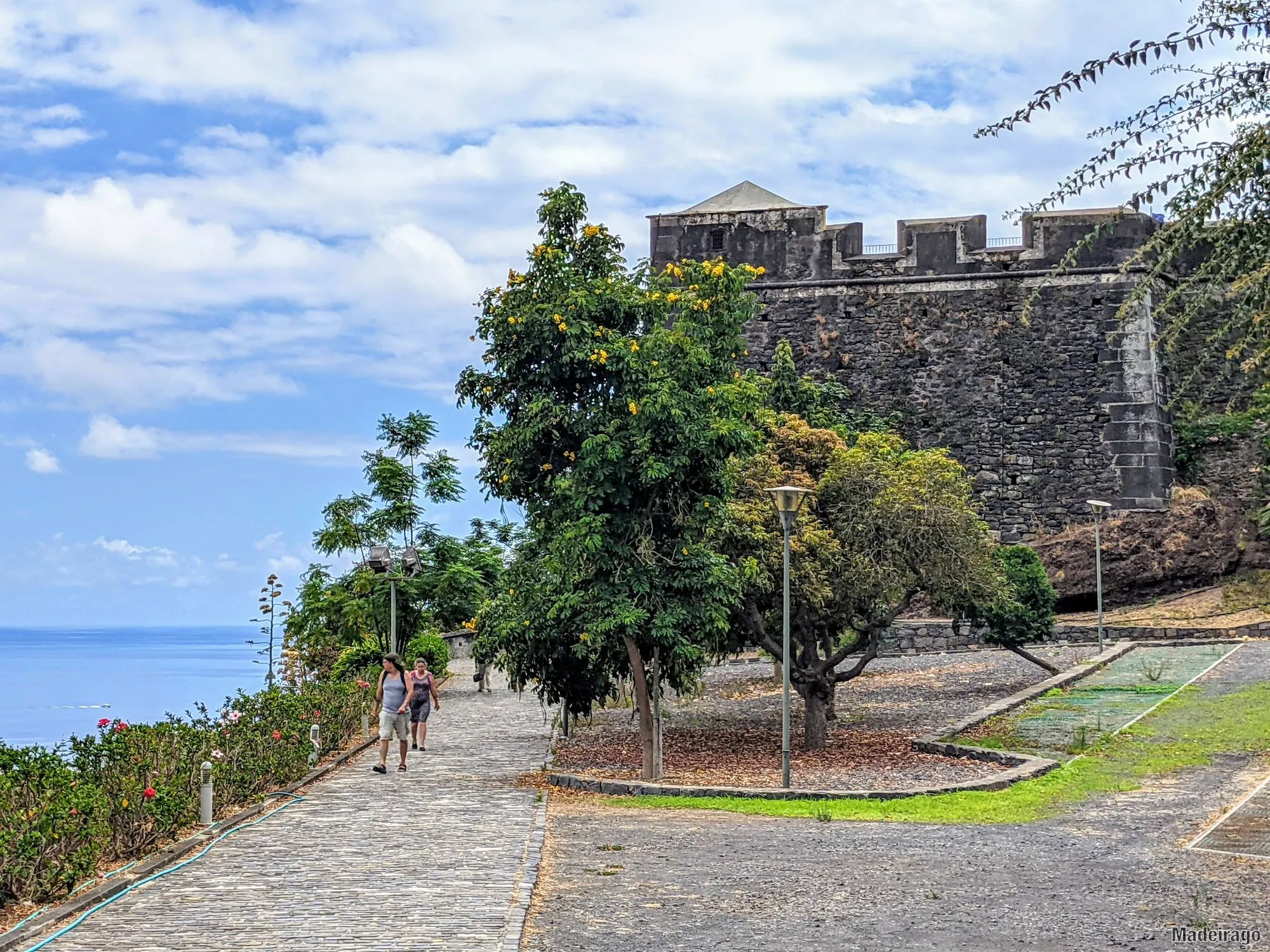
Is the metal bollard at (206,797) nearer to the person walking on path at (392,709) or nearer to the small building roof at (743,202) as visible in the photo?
the person walking on path at (392,709)

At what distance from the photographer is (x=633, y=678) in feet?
50.8

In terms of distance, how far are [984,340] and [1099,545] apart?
5.89m

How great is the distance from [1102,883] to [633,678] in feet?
23.0

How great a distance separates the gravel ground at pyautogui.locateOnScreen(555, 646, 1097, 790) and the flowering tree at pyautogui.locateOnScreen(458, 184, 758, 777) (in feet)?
6.06

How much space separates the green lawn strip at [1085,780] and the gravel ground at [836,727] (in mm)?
932

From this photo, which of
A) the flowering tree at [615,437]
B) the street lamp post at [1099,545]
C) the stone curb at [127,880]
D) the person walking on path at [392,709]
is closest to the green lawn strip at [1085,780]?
the flowering tree at [615,437]

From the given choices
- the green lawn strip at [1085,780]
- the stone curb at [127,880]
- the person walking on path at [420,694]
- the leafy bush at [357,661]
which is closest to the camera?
the stone curb at [127,880]

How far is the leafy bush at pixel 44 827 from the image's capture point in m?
8.48

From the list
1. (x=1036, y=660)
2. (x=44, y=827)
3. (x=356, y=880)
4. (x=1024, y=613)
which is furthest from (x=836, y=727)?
(x=44, y=827)

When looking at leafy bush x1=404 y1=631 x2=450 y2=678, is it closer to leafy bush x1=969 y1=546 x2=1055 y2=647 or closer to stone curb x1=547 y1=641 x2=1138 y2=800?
leafy bush x1=969 y1=546 x2=1055 y2=647

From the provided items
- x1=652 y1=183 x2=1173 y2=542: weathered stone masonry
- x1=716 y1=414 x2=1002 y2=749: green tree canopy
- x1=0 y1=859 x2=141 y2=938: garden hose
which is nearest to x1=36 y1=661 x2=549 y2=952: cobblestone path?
x1=0 y1=859 x2=141 y2=938: garden hose

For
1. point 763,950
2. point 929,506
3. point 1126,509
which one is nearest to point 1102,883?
→ point 763,950

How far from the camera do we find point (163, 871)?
998 cm

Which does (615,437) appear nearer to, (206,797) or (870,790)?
(870,790)
